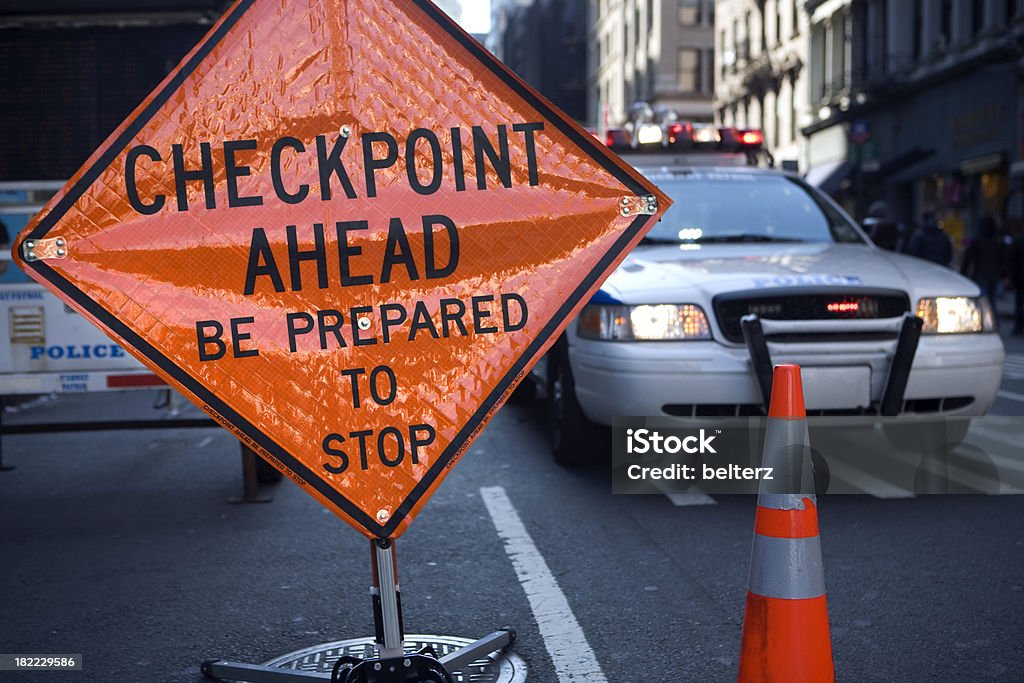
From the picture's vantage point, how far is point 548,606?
4.25m

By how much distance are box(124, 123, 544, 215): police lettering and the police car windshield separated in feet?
13.4

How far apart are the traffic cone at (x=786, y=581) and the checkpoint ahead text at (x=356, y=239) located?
0.81 m

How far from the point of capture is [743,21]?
49844 mm

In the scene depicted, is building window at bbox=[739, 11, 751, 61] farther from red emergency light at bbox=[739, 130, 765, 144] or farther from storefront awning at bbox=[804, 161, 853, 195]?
red emergency light at bbox=[739, 130, 765, 144]

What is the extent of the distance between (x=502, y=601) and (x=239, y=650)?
0.96 metres

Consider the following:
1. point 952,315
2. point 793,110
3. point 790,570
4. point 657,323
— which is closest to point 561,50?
point 793,110

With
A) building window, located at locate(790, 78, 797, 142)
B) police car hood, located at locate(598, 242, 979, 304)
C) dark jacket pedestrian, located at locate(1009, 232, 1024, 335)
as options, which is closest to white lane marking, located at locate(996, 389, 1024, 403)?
police car hood, located at locate(598, 242, 979, 304)

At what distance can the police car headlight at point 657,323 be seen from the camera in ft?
19.1

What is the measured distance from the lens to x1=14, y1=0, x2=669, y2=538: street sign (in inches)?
119

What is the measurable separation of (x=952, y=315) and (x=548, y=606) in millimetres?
2936

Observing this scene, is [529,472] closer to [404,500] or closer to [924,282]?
[924,282]

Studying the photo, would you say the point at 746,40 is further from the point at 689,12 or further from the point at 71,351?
the point at 71,351

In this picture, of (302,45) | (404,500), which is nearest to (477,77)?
(302,45)

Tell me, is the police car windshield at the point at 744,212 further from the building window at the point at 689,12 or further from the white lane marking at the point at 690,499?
the building window at the point at 689,12
